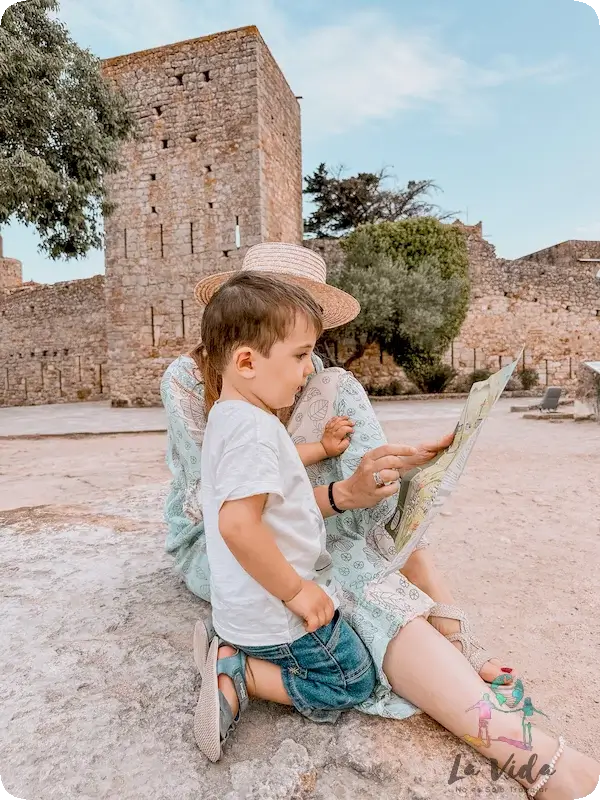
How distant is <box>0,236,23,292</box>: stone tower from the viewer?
20000 mm

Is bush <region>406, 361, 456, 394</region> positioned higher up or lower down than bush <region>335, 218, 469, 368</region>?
lower down

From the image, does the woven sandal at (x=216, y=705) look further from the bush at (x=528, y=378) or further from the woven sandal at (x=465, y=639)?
the bush at (x=528, y=378)

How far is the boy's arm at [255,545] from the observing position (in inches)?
37.6

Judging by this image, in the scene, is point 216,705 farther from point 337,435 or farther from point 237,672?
point 337,435

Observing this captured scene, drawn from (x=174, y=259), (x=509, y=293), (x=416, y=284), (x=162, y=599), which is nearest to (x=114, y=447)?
(x=162, y=599)

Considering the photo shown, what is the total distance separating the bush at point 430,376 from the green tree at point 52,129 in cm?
849

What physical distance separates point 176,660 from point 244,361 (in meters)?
0.75

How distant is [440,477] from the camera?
3.51 ft

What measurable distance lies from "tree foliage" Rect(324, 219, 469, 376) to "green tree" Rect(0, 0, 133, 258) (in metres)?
6.32

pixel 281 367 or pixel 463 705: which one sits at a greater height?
pixel 281 367

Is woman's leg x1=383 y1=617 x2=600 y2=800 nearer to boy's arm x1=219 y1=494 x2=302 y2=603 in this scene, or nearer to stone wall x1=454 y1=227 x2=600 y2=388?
boy's arm x1=219 y1=494 x2=302 y2=603

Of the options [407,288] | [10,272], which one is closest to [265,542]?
[407,288]

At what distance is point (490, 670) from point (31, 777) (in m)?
0.89

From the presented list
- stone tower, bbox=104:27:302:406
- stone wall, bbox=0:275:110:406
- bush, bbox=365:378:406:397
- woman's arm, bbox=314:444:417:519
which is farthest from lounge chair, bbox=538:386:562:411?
stone wall, bbox=0:275:110:406
